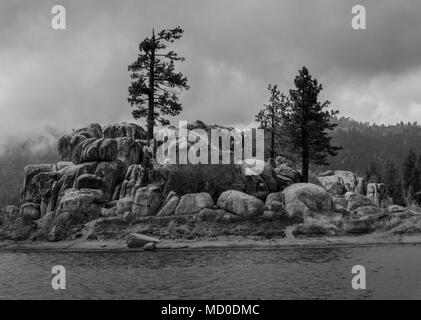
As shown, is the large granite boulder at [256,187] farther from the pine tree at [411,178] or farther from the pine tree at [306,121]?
the pine tree at [411,178]

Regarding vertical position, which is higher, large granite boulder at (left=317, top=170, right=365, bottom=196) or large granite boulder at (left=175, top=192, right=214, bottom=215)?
large granite boulder at (left=317, top=170, right=365, bottom=196)

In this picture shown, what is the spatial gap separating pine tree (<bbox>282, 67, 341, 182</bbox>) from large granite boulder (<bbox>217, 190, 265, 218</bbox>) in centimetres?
1341

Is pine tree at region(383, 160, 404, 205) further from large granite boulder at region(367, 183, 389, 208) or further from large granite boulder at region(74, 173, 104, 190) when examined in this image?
large granite boulder at region(74, 173, 104, 190)

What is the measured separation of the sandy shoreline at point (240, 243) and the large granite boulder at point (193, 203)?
17.8ft

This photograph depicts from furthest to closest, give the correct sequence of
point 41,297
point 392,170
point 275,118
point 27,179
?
1. point 392,170
2. point 275,118
3. point 27,179
4. point 41,297

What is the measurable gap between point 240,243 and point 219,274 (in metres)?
10.3

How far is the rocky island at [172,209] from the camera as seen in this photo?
3431 cm

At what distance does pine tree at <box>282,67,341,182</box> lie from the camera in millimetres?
50500

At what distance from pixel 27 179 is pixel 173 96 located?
1908cm

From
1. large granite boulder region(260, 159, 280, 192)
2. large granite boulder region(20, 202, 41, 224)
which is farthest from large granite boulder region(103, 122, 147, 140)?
large granite boulder region(260, 159, 280, 192)

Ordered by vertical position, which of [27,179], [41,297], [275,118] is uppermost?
[275,118]
